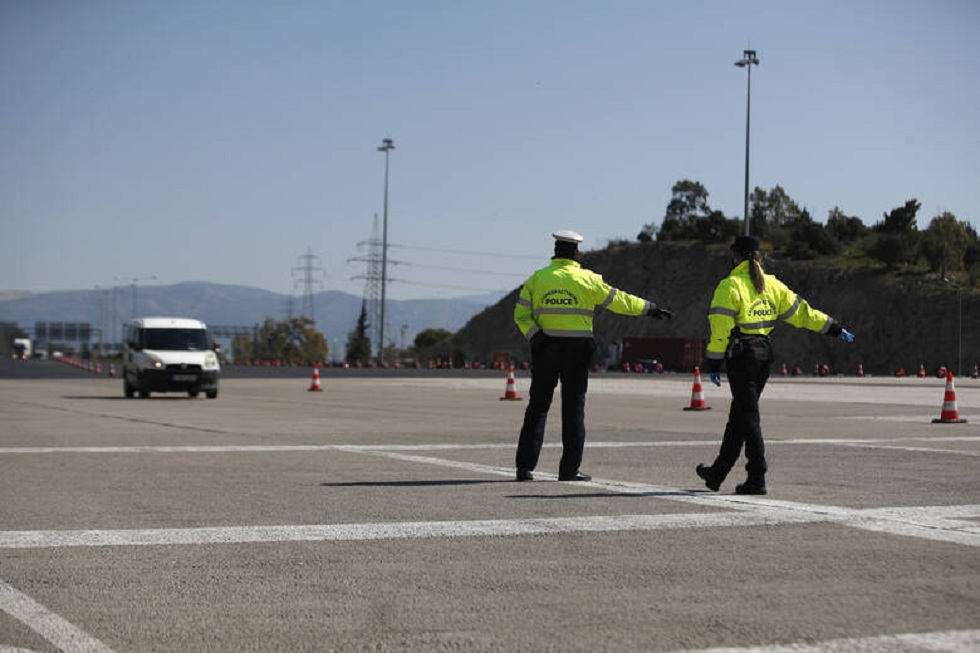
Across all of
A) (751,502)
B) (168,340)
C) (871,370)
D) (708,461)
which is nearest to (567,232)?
(751,502)

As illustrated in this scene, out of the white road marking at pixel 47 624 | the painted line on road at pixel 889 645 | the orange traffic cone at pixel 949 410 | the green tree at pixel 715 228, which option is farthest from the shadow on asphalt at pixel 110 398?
the green tree at pixel 715 228

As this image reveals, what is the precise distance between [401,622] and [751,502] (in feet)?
15.1

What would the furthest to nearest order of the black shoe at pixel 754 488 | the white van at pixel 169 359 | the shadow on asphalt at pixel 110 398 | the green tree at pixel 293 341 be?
the green tree at pixel 293 341, the white van at pixel 169 359, the shadow on asphalt at pixel 110 398, the black shoe at pixel 754 488

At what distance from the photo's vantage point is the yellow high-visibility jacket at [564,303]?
10.6m

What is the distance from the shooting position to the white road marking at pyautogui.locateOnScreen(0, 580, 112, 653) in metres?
4.96

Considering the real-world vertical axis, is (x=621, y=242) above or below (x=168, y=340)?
above

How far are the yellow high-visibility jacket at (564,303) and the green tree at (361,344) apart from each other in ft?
464

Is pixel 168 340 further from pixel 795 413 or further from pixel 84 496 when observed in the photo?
pixel 84 496

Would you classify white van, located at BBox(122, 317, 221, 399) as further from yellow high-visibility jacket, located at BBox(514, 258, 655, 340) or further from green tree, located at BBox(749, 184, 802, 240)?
green tree, located at BBox(749, 184, 802, 240)

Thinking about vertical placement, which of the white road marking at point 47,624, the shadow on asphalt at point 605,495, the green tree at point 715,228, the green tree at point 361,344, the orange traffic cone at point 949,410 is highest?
the green tree at point 715,228

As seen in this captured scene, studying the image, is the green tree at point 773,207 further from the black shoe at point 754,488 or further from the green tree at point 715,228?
the black shoe at point 754,488

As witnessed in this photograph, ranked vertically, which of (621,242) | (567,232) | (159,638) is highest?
(621,242)

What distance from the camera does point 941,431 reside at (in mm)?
18016

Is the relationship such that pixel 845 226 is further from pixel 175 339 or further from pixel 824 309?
pixel 175 339
